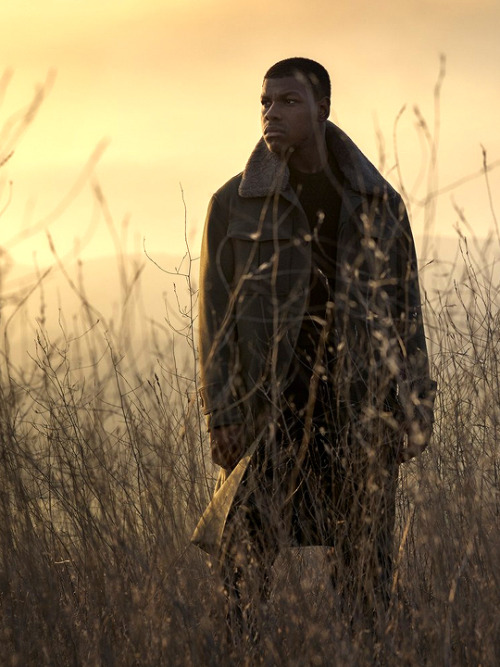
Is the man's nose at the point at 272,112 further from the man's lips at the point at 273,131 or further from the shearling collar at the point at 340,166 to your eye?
the shearling collar at the point at 340,166

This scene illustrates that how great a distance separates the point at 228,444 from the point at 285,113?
3.08ft

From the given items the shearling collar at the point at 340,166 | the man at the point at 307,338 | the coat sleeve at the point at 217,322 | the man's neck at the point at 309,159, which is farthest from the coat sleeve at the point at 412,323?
the coat sleeve at the point at 217,322

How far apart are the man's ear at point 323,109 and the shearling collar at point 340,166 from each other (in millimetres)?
32

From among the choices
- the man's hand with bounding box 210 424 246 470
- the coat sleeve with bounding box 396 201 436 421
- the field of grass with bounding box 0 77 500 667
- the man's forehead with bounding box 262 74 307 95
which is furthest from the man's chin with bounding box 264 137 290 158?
the man's hand with bounding box 210 424 246 470

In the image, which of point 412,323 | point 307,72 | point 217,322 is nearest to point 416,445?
point 412,323

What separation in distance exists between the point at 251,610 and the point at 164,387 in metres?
0.91

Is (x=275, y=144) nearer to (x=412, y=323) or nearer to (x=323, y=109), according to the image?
(x=323, y=109)

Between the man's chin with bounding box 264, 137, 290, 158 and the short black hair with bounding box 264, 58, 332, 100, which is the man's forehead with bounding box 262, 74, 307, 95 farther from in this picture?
the man's chin with bounding box 264, 137, 290, 158

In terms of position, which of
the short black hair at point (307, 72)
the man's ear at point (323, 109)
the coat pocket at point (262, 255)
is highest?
the short black hair at point (307, 72)

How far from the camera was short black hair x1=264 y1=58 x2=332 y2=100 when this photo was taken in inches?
114

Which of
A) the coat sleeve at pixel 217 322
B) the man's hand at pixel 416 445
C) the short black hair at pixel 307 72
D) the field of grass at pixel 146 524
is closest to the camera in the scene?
the field of grass at pixel 146 524

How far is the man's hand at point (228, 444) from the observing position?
9.21 feet

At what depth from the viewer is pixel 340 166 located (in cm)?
300

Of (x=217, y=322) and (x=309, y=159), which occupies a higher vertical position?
(x=309, y=159)
